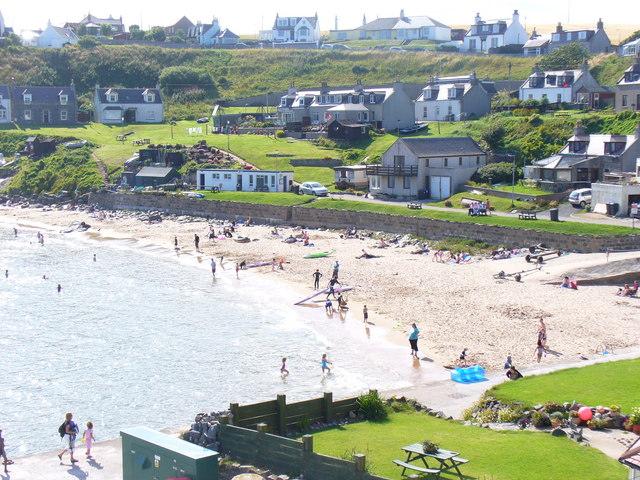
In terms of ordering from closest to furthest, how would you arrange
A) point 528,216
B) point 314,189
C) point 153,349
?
point 153,349 → point 528,216 → point 314,189

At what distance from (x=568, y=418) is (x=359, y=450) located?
6.10 m

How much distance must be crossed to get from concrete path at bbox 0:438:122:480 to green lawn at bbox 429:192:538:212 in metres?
40.9

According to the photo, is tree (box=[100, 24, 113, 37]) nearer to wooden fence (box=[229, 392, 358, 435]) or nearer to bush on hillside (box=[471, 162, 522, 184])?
bush on hillside (box=[471, 162, 522, 184])

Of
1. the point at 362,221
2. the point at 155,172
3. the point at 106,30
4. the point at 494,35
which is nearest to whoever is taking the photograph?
the point at 362,221

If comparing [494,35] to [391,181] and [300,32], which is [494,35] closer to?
[300,32]

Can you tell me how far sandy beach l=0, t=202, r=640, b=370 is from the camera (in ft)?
127

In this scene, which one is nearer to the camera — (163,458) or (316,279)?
(163,458)

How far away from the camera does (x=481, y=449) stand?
75.5ft

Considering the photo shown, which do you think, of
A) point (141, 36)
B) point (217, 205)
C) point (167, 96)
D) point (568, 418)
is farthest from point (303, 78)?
point (568, 418)

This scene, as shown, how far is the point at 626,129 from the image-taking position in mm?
77938

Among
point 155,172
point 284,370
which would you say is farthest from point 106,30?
point 284,370

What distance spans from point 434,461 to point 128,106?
10110 cm

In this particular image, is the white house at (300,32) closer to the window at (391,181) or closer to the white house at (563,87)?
the white house at (563,87)

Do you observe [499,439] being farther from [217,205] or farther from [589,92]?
[589,92]
